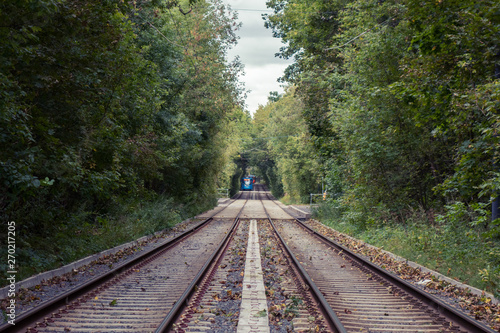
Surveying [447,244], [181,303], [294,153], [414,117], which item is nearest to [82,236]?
[181,303]

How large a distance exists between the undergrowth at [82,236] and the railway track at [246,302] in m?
1.38

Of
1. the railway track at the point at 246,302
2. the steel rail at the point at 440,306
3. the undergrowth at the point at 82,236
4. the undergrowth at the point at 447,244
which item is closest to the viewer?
the steel rail at the point at 440,306

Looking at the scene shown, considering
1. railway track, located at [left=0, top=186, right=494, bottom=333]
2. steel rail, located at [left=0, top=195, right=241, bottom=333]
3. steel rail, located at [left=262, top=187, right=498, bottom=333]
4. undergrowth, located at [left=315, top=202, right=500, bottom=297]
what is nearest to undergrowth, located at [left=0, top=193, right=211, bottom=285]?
steel rail, located at [left=0, top=195, right=241, bottom=333]

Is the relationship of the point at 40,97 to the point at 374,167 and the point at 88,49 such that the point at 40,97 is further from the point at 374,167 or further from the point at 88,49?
the point at 374,167

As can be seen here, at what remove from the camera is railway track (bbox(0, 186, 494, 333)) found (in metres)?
5.39

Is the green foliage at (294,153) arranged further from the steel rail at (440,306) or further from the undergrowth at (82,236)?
the steel rail at (440,306)

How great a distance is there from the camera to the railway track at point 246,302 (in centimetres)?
539

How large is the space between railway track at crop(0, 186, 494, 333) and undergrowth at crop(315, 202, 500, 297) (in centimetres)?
148

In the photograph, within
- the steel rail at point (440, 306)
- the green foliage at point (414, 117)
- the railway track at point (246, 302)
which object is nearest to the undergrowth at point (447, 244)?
the green foliage at point (414, 117)

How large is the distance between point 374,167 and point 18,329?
510 inches

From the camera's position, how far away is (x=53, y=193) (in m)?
9.46

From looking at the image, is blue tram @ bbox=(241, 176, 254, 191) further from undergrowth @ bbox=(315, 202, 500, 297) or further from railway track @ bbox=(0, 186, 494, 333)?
railway track @ bbox=(0, 186, 494, 333)

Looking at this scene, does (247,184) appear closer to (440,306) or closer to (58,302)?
(440,306)

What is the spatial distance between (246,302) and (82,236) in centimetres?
623
